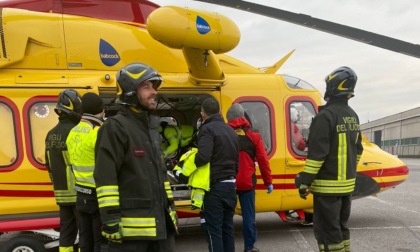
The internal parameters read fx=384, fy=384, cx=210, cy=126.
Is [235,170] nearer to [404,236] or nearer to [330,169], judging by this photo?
[330,169]

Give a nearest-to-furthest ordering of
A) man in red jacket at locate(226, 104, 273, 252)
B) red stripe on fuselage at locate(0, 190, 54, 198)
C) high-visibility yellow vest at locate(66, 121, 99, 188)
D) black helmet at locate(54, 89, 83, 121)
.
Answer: high-visibility yellow vest at locate(66, 121, 99, 188) < black helmet at locate(54, 89, 83, 121) < red stripe on fuselage at locate(0, 190, 54, 198) < man in red jacket at locate(226, 104, 273, 252)

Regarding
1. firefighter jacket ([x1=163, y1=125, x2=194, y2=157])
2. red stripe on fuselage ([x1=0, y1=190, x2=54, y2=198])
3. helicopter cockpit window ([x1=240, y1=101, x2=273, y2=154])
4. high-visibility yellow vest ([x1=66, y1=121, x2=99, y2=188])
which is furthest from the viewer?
firefighter jacket ([x1=163, y1=125, x2=194, y2=157])

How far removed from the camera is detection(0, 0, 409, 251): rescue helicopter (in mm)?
4707

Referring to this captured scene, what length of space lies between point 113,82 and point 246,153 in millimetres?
2025

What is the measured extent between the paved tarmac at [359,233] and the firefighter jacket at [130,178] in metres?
3.19

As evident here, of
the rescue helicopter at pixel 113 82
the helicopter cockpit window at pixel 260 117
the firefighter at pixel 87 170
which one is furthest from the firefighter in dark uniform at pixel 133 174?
the helicopter cockpit window at pixel 260 117

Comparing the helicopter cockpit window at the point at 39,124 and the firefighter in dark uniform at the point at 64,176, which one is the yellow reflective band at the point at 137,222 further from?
the helicopter cockpit window at the point at 39,124

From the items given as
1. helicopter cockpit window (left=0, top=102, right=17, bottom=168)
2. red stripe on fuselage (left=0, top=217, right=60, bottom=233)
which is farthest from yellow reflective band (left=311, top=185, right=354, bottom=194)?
helicopter cockpit window (left=0, top=102, right=17, bottom=168)

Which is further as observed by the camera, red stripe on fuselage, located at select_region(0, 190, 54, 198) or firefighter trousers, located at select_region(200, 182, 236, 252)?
red stripe on fuselage, located at select_region(0, 190, 54, 198)

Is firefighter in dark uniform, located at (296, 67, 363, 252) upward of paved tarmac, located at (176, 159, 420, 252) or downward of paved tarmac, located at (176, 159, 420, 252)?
upward

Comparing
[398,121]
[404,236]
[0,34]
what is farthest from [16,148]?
[398,121]

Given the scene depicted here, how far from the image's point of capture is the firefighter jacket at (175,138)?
6.61m

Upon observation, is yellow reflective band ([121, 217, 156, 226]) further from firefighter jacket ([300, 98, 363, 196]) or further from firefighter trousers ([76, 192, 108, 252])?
firefighter jacket ([300, 98, 363, 196])

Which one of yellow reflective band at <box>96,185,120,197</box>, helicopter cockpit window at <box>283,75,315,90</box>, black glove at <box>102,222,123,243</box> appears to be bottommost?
black glove at <box>102,222,123,243</box>
